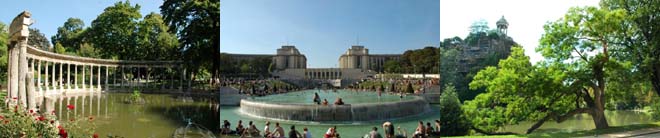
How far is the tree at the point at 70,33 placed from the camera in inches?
421

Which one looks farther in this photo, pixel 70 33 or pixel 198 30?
pixel 198 30

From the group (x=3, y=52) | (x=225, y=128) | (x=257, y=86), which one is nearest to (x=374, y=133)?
(x=257, y=86)

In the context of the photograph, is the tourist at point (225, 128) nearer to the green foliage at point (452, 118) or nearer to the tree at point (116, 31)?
the tree at point (116, 31)

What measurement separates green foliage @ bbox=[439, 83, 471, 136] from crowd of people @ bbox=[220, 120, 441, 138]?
5.61 meters

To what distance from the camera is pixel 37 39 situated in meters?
10.5

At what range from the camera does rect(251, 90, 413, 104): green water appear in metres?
8.98

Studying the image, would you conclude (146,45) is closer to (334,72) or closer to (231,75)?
(231,75)

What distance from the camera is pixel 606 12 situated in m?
15.4

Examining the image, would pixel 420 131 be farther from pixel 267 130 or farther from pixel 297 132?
pixel 267 130

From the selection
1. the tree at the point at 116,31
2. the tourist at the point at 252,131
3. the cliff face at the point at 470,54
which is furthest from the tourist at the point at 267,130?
the cliff face at the point at 470,54

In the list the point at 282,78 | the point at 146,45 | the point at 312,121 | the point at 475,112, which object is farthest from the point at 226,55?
the point at 475,112

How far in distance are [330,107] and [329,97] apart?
265mm

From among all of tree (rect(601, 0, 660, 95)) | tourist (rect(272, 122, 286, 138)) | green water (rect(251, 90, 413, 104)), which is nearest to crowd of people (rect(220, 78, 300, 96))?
green water (rect(251, 90, 413, 104))

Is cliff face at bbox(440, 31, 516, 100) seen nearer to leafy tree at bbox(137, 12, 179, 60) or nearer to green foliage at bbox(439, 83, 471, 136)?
green foliage at bbox(439, 83, 471, 136)
